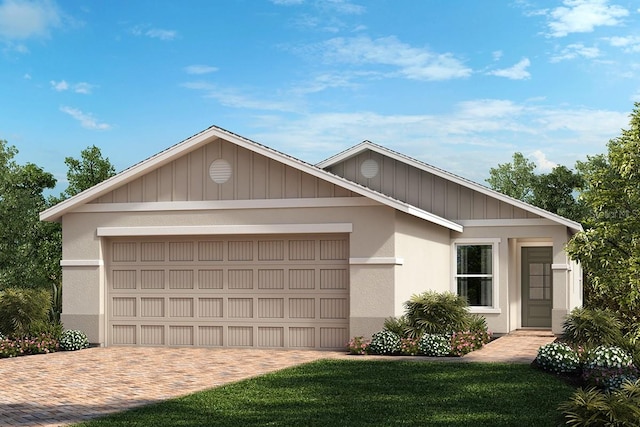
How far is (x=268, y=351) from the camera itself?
18781 millimetres

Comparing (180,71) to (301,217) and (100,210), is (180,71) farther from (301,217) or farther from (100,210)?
(301,217)

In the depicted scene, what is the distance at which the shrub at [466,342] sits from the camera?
682 inches

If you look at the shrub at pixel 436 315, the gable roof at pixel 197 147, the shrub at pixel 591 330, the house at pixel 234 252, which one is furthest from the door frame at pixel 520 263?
the shrub at pixel 591 330

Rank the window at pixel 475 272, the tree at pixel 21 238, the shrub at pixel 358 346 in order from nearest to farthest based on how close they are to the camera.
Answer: the shrub at pixel 358 346
the window at pixel 475 272
the tree at pixel 21 238

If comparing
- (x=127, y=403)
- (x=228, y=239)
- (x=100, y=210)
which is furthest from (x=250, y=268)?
(x=127, y=403)

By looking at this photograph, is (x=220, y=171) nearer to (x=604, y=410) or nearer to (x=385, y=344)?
(x=385, y=344)

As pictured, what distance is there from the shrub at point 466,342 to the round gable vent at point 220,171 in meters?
6.20

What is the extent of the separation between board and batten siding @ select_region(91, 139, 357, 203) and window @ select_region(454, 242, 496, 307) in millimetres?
5688

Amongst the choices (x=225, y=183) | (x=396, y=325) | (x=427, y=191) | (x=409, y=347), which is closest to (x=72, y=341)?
(x=225, y=183)

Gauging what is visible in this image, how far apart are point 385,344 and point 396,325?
767 mm

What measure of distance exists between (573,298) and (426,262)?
657 centimetres

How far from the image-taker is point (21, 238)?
35656mm

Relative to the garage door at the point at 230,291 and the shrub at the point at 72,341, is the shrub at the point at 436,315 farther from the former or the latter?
the shrub at the point at 72,341

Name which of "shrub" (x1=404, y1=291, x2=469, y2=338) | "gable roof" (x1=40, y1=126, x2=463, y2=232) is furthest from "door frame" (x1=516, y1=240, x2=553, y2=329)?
"shrub" (x1=404, y1=291, x2=469, y2=338)
